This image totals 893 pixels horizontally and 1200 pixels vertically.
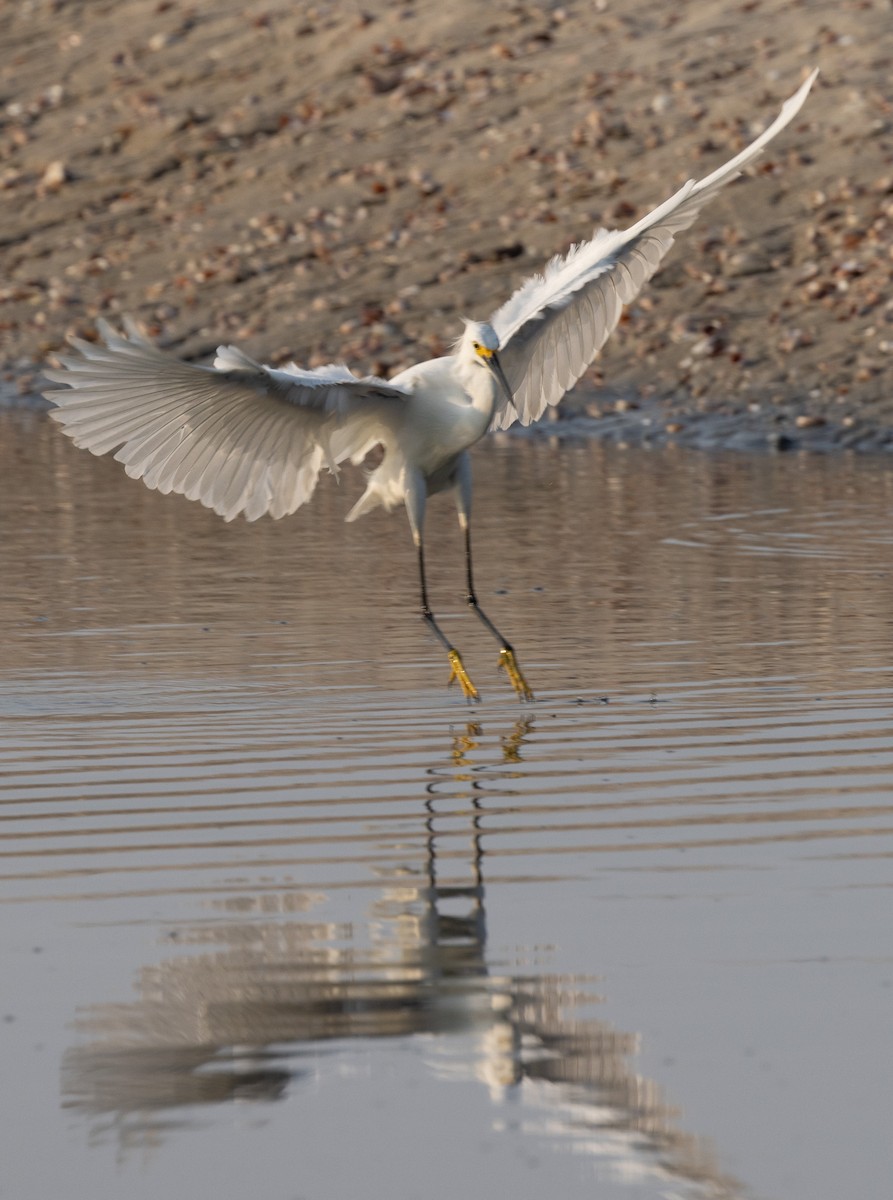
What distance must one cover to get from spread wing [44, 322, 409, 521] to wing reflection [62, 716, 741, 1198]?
3116 mm

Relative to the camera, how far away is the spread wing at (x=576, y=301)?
33.6 feet

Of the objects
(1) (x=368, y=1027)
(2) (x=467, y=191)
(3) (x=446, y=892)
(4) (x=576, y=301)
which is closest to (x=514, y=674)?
(4) (x=576, y=301)

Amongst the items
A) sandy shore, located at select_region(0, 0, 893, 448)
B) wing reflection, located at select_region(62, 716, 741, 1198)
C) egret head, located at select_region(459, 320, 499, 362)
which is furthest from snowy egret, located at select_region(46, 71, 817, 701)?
sandy shore, located at select_region(0, 0, 893, 448)

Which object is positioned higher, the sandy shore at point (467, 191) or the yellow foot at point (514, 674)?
the sandy shore at point (467, 191)

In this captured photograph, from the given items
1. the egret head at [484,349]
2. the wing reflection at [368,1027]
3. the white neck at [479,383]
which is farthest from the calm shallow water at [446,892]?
the egret head at [484,349]

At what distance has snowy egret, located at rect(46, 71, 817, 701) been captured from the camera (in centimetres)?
870

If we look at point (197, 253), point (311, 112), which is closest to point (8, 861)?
point (197, 253)

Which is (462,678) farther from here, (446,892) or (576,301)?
(446,892)

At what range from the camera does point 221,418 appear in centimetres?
917

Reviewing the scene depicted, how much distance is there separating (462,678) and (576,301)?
2280 mm

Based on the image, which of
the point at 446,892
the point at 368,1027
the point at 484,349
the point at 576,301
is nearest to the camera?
the point at 368,1027

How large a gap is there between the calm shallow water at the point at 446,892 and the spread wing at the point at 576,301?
101 cm

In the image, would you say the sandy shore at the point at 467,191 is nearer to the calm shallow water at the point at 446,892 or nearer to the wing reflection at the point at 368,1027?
the calm shallow water at the point at 446,892

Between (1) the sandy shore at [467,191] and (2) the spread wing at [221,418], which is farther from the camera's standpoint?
(1) the sandy shore at [467,191]
